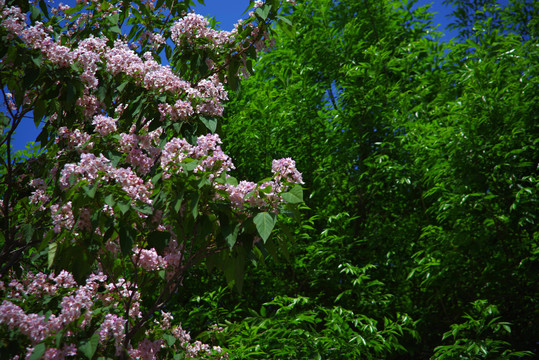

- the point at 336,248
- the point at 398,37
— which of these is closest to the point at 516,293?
the point at 336,248

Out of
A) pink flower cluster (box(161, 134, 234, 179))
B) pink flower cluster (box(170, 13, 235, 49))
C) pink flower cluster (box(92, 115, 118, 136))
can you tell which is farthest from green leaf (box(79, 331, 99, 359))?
pink flower cluster (box(170, 13, 235, 49))

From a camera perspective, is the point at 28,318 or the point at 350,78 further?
the point at 350,78

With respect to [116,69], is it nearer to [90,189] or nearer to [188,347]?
[90,189]

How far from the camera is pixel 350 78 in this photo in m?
6.99

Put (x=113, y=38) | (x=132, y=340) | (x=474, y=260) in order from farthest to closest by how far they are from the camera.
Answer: (x=474, y=260), (x=113, y=38), (x=132, y=340)

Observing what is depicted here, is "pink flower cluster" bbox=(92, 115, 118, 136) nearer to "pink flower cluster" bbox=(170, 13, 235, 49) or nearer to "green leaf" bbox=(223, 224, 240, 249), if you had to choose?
"pink flower cluster" bbox=(170, 13, 235, 49)

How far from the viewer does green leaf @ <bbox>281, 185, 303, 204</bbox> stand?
2.49 meters

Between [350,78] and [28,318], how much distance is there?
5320mm

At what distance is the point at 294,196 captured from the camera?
8.25 feet

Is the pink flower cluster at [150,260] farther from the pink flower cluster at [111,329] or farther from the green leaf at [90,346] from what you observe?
the green leaf at [90,346]

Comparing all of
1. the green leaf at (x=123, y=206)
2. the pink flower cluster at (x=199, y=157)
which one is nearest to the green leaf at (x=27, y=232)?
the green leaf at (x=123, y=206)

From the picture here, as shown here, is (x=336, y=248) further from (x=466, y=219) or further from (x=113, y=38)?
(x=113, y=38)

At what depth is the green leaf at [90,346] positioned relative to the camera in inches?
96.7

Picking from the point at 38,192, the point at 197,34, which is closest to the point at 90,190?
the point at 38,192
